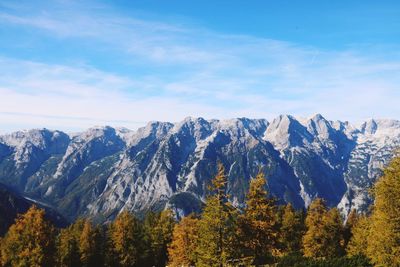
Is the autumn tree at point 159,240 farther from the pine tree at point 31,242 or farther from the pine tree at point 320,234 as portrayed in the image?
the pine tree at point 31,242

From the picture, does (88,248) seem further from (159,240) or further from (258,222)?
(258,222)

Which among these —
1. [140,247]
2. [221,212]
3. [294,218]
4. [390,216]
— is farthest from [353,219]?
[221,212]

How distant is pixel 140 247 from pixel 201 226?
5177 cm

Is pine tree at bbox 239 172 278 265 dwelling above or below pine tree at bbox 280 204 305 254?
above

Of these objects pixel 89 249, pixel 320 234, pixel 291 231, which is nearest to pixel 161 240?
pixel 89 249

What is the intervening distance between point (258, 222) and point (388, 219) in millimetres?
13493

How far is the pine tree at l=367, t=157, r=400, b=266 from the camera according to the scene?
43.4m

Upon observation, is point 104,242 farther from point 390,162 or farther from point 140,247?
point 390,162

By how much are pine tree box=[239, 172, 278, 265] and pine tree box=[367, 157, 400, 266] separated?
10969mm

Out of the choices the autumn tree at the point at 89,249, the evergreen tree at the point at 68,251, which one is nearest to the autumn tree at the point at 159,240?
the autumn tree at the point at 89,249

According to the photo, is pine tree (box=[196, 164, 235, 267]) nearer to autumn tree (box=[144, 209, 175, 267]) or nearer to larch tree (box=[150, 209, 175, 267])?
autumn tree (box=[144, 209, 175, 267])

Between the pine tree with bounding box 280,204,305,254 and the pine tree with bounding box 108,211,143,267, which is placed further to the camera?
the pine tree with bounding box 280,204,305,254

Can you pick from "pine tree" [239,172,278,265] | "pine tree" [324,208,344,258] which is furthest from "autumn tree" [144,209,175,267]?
"pine tree" [239,172,278,265]

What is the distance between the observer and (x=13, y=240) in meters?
47.0
